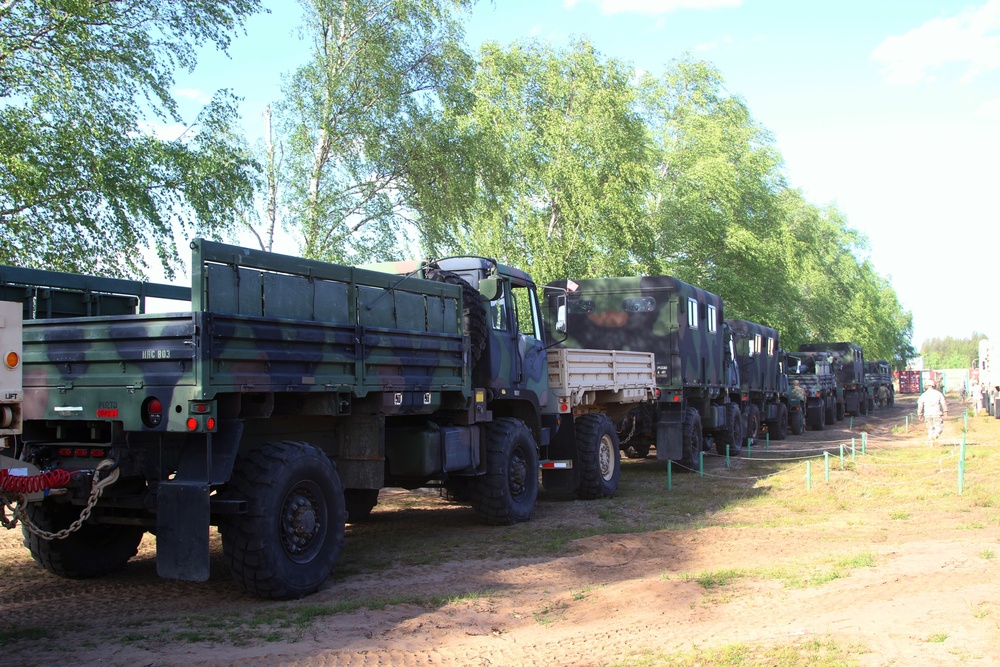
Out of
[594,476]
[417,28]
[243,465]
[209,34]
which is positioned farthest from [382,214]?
[243,465]

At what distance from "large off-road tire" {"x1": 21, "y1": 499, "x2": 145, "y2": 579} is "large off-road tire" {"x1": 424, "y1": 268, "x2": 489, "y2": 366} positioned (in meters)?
3.73

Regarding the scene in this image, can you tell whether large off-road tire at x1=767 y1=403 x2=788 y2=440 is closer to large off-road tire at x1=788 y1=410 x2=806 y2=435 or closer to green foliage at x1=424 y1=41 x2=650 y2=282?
large off-road tire at x1=788 y1=410 x2=806 y2=435

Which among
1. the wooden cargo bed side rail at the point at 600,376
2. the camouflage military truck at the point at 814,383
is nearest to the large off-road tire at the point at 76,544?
the wooden cargo bed side rail at the point at 600,376

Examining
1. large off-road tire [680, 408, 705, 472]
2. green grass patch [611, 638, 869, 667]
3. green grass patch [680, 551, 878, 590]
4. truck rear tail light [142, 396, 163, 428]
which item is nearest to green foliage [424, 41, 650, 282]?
large off-road tire [680, 408, 705, 472]

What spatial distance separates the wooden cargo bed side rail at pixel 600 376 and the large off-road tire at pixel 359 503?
270cm

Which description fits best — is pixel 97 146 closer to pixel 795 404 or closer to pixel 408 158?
pixel 408 158

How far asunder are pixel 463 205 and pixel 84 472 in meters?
15.4

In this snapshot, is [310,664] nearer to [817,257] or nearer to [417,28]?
[417,28]

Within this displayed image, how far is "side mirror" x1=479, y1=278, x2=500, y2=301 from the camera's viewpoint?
31.6 feet

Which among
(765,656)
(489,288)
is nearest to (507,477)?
(489,288)

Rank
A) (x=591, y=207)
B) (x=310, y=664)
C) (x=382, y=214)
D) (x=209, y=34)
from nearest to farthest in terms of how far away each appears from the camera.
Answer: (x=310, y=664) → (x=209, y=34) → (x=382, y=214) → (x=591, y=207)

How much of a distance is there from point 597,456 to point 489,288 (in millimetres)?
3655

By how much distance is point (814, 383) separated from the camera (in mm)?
29641

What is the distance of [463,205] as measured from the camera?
69.7 feet
